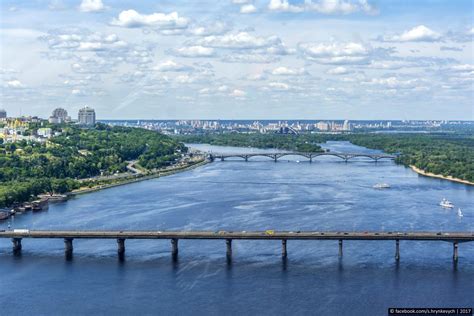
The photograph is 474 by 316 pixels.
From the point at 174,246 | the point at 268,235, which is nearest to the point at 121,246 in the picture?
the point at 174,246

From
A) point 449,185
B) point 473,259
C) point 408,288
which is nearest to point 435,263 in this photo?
point 473,259

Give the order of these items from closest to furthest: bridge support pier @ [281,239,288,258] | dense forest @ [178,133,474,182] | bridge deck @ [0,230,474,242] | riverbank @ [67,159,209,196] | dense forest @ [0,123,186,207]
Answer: bridge support pier @ [281,239,288,258] < bridge deck @ [0,230,474,242] < dense forest @ [0,123,186,207] < riverbank @ [67,159,209,196] < dense forest @ [178,133,474,182]


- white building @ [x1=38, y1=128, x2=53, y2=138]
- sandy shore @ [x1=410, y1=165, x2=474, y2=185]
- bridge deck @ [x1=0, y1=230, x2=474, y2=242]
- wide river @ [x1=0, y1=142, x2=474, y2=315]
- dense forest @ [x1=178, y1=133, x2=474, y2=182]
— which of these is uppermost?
white building @ [x1=38, y1=128, x2=53, y2=138]

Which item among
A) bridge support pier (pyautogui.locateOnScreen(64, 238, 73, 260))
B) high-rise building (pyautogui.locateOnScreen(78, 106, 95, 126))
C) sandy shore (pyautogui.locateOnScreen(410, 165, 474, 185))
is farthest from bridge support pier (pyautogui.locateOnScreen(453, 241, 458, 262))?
high-rise building (pyautogui.locateOnScreen(78, 106, 95, 126))

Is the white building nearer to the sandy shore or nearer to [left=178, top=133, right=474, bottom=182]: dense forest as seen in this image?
[left=178, top=133, right=474, bottom=182]: dense forest

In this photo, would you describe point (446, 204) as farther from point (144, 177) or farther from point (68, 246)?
point (144, 177)

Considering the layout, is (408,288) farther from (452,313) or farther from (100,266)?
(100,266)
